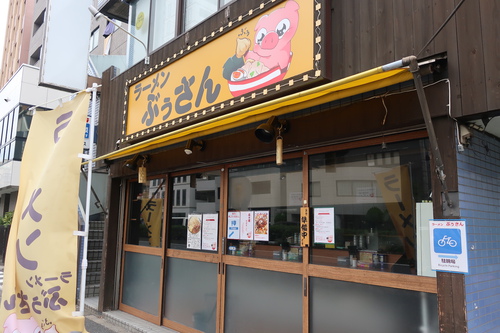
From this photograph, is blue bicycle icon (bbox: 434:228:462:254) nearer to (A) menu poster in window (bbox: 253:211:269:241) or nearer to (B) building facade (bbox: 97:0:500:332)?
(B) building facade (bbox: 97:0:500:332)

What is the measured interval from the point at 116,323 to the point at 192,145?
3761mm

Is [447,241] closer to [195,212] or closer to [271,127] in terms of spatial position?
[271,127]

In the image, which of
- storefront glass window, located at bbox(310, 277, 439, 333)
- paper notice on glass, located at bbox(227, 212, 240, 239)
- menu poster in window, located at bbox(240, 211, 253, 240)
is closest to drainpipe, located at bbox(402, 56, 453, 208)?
storefront glass window, located at bbox(310, 277, 439, 333)

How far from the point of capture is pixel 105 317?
24.1 feet

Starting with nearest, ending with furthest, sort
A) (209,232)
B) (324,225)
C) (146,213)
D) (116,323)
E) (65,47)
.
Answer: (324,225)
(209,232)
(116,323)
(146,213)
(65,47)

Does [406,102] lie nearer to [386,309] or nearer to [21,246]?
[386,309]

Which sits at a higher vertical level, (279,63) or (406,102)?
(279,63)

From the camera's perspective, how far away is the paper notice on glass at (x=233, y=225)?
5387 mm

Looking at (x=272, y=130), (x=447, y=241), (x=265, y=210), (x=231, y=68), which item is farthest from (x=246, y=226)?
(x=447, y=241)

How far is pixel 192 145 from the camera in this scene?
19.5 feet

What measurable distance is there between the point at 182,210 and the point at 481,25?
199 inches

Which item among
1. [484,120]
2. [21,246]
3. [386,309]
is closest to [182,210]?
[21,246]

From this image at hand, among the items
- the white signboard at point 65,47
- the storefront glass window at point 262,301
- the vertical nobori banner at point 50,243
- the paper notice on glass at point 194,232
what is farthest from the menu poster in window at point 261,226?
the white signboard at point 65,47

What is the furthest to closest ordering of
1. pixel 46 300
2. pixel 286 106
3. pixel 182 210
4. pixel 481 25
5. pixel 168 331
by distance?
1. pixel 182 210
2. pixel 168 331
3. pixel 46 300
4. pixel 286 106
5. pixel 481 25
